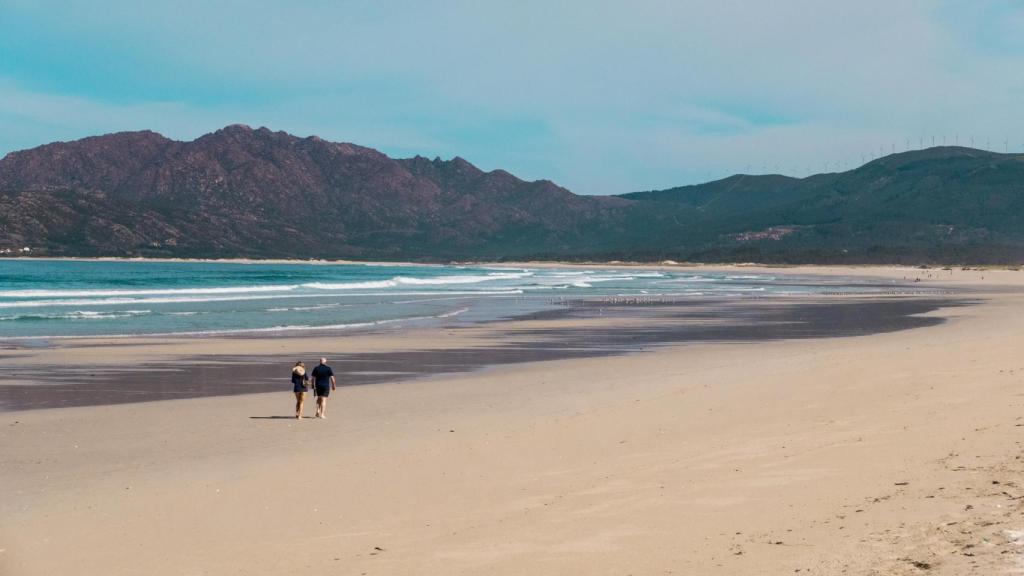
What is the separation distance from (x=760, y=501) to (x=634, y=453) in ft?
9.95

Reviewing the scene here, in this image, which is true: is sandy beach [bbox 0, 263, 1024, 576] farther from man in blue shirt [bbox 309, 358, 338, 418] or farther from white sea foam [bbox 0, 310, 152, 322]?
white sea foam [bbox 0, 310, 152, 322]

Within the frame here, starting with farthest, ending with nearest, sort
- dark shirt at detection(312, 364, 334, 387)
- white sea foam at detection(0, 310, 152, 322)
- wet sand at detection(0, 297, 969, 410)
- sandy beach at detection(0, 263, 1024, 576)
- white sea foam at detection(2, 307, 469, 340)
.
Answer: white sea foam at detection(0, 310, 152, 322)
white sea foam at detection(2, 307, 469, 340)
wet sand at detection(0, 297, 969, 410)
dark shirt at detection(312, 364, 334, 387)
sandy beach at detection(0, 263, 1024, 576)

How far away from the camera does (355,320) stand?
40.7 m

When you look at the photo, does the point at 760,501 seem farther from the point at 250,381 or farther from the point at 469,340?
the point at 469,340

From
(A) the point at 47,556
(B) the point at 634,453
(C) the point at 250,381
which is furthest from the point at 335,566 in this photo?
(C) the point at 250,381

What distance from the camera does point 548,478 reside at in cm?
1087

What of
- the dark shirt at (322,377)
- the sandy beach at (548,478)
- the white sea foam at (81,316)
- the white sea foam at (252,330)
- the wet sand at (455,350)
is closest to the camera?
the sandy beach at (548,478)

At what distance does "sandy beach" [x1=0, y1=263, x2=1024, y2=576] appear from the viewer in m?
7.81

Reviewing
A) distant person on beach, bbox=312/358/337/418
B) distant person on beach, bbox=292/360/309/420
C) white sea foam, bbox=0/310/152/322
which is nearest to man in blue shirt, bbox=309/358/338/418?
distant person on beach, bbox=312/358/337/418

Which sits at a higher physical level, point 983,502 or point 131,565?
point 983,502

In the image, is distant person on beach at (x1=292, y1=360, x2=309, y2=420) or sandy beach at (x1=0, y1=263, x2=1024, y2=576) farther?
distant person on beach at (x1=292, y1=360, x2=309, y2=420)

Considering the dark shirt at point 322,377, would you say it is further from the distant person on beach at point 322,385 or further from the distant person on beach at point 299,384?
the distant person on beach at point 299,384

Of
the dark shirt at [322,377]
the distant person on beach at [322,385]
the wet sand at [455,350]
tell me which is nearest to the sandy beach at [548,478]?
the distant person on beach at [322,385]

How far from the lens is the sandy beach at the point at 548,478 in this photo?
7.81 metres
